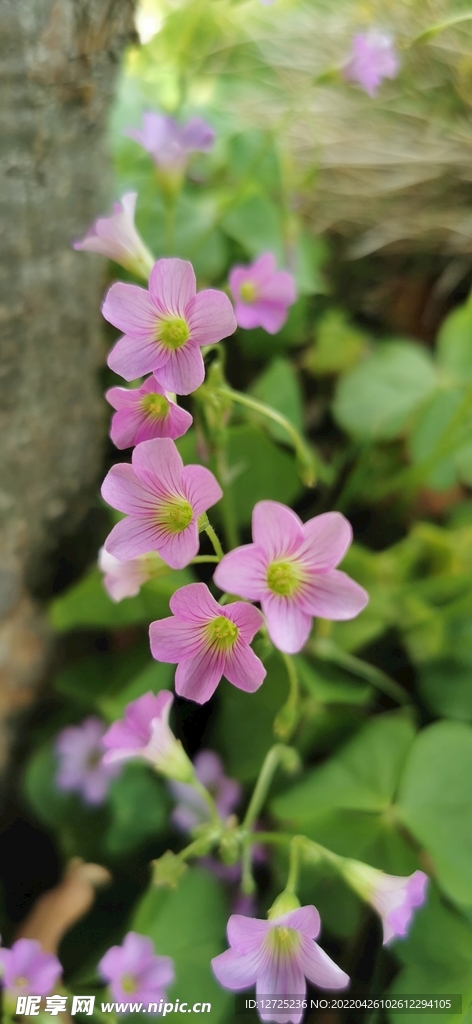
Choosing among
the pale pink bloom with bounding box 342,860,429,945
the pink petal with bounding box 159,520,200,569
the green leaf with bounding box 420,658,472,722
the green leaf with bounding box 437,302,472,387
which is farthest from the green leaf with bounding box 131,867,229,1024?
the green leaf with bounding box 437,302,472,387

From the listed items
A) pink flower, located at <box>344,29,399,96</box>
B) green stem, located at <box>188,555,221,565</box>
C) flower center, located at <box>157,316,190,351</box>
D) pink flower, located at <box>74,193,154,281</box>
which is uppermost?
pink flower, located at <box>344,29,399,96</box>

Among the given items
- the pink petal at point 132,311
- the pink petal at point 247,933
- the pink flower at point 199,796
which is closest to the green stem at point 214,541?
the pink petal at point 132,311

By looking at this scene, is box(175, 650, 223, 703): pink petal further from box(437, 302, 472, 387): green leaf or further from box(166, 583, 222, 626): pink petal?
box(437, 302, 472, 387): green leaf

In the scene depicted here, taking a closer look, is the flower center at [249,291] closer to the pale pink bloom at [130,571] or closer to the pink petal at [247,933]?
the pale pink bloom at [130,571]

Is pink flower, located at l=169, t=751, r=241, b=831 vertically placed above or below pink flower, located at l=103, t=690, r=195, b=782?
below

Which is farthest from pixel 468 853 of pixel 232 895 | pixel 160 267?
pixel 160 267

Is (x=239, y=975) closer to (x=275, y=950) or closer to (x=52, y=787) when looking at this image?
(x=275, y=950)

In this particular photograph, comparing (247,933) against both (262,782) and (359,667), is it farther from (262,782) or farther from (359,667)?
(359,667)
